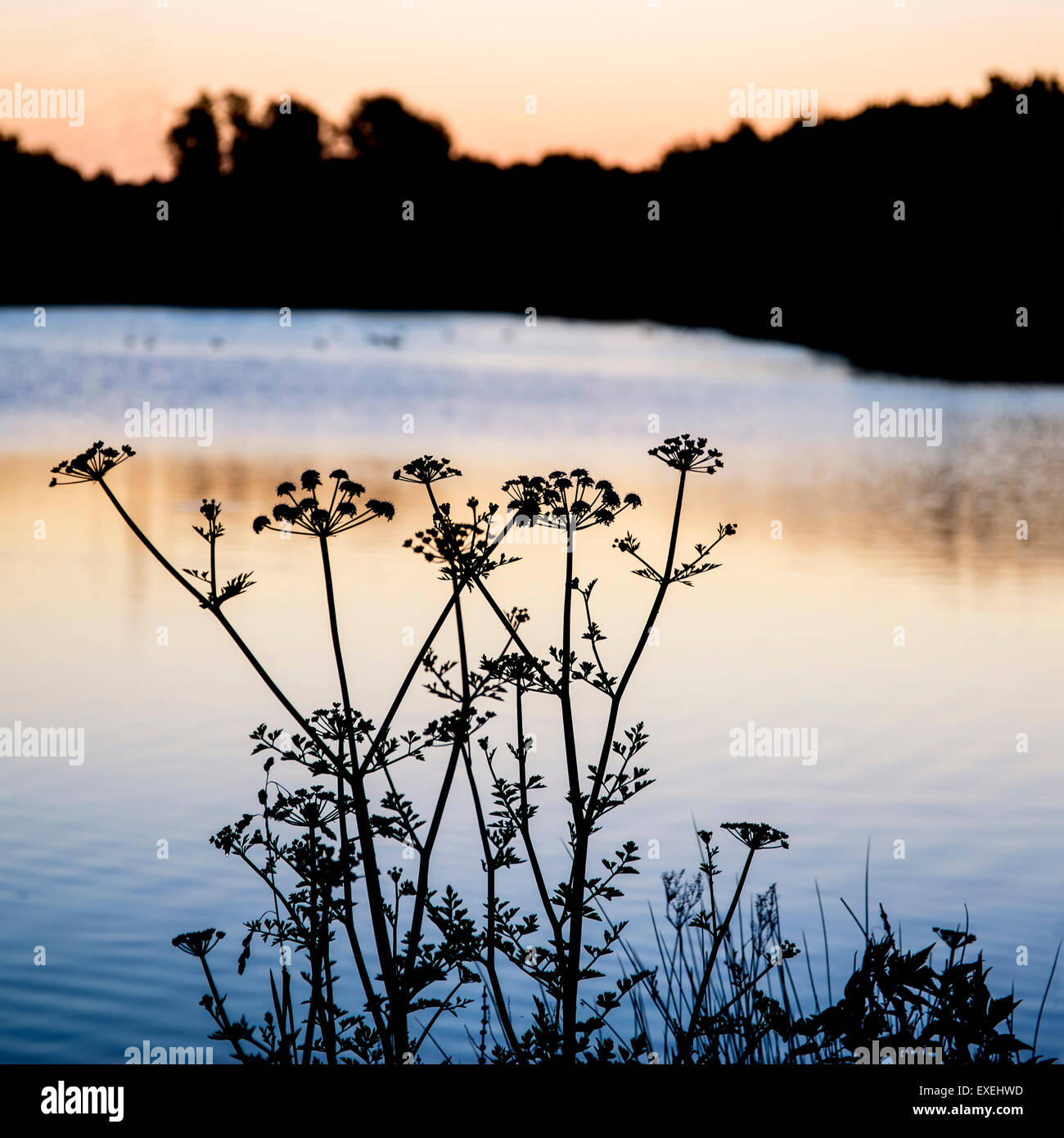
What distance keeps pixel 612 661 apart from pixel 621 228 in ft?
183

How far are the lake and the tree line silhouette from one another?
2449 centimetres

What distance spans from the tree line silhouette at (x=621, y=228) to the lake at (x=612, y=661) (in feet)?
80.3

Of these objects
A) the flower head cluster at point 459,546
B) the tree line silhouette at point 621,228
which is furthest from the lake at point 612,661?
the tree line silhouette at point 621,228

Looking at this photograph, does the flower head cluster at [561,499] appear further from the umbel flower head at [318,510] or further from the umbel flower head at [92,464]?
the umbel flower head at [92,464]

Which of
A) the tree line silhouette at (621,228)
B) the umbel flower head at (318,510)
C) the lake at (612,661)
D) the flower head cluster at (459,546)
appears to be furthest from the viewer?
the tree line silhouette at (621,228)

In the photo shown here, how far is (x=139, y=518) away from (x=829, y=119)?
49.1 metres

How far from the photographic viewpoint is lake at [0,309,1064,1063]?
17.5 ft

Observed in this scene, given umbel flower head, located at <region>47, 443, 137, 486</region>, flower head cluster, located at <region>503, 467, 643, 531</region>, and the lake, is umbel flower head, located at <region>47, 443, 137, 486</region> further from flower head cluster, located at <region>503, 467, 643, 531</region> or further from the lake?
the lake

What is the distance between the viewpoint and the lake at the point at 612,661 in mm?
5340

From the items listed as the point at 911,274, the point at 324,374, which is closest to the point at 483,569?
the point at 324,374

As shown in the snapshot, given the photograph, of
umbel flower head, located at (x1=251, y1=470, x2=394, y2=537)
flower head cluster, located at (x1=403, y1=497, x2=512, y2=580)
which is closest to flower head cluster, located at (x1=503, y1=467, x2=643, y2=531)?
flower head cluster, located at (x1=403, y1=497, x2=512, y2=580)

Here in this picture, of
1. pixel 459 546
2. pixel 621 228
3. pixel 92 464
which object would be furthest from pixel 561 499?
pixel 621 228
